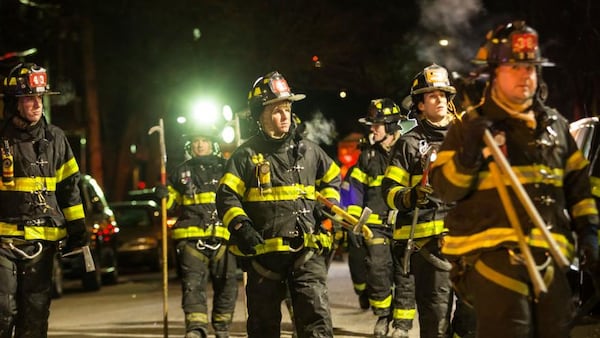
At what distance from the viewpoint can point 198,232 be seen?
10914 millimetres

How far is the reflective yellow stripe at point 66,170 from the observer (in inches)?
330

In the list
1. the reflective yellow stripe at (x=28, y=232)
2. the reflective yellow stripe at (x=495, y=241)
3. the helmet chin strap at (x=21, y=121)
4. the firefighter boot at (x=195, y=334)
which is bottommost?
the firefighter boot at (x=195, y=334)

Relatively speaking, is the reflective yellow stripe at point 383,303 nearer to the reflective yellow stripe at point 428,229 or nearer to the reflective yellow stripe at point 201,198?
the reflective yellow stripe at point 201,198

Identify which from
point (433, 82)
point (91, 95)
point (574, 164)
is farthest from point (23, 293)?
point (91, 95)

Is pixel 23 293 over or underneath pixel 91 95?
underneath

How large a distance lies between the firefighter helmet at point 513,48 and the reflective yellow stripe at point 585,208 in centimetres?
77

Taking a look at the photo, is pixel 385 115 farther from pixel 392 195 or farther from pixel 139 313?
pixel 139 313

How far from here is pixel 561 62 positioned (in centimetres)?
1947

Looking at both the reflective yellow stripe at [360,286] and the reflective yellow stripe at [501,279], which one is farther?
the reflective yellow stripe at [360,286]

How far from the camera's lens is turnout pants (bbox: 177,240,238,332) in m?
10.8

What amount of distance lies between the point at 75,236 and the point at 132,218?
1290 centimetres

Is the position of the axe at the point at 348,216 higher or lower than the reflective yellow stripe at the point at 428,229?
higher

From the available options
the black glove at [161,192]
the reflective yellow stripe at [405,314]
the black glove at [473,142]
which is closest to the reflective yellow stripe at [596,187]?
the black glove at [473,142]

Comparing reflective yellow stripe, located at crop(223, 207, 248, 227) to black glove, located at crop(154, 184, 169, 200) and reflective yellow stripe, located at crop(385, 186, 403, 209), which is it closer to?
reflective yellow stripe, located at crop(385, 186, 403, 209)
